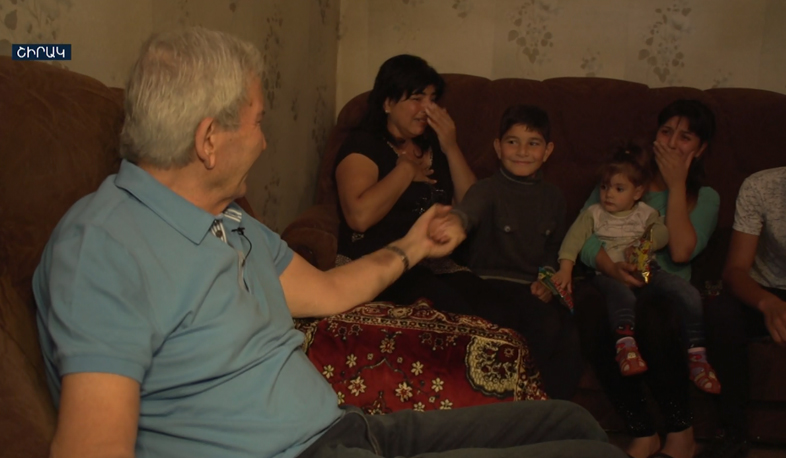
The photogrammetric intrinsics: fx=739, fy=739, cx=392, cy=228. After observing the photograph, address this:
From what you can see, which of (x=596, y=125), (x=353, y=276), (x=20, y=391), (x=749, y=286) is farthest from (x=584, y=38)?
(x=20, y=391)

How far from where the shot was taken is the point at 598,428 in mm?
1271

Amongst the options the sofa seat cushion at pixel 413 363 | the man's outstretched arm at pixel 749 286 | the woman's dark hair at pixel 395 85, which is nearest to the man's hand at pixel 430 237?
the sofa seat cushion at pixel 413 363

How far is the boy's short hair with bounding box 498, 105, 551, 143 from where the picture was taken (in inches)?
97.0

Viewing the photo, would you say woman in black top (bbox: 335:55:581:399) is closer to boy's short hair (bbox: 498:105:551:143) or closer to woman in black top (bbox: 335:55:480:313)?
woman in black top (bbox: 335:55:480:313)

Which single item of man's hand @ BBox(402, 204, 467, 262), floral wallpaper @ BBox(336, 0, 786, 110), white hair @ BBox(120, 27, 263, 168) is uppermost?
floral wallpaper @ BBox(336, 0, 786, 110)

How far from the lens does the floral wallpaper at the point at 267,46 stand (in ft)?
4.68

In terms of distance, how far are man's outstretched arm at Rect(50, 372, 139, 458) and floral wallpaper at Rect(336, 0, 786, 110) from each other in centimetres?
264

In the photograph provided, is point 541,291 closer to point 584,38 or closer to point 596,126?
point 596,126

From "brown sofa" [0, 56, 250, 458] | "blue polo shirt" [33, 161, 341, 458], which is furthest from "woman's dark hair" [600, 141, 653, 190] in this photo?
"brown sofa" [0, 56, 250, 458]

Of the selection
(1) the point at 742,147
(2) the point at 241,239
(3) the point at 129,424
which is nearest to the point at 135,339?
(3) the point at 129,424

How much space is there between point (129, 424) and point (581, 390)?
1.64 m

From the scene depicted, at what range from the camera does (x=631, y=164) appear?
2523mm

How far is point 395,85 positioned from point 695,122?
1.06 m

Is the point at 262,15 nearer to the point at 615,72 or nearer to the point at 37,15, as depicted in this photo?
the point at 37,15
